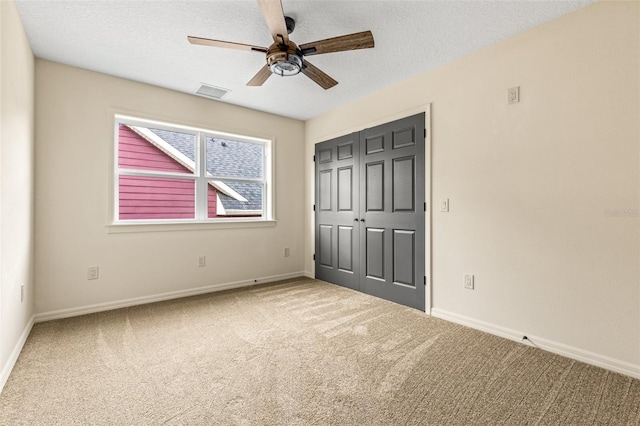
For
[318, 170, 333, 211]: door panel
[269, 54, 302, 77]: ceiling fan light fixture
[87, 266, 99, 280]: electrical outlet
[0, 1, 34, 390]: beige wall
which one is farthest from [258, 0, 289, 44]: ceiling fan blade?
[87, 266, 99, 280]: electrical outlet

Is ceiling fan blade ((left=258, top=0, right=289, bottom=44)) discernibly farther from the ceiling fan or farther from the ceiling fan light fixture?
the ceiling fan light fixture

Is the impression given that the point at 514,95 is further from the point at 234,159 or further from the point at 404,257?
the point at 234,159

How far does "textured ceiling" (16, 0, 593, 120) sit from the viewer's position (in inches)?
81.9

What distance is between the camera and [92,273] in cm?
304

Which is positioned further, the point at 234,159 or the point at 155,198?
the point at 234,159

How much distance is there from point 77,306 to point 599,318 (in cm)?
436

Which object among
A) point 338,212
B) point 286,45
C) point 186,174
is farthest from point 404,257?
point 186,174

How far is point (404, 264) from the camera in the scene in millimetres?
3252

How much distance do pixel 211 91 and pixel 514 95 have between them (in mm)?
3069

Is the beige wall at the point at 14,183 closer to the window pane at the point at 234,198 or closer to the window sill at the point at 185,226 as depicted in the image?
the window sill at the point at 185,226

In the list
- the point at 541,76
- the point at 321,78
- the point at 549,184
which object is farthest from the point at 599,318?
the point at 321,78

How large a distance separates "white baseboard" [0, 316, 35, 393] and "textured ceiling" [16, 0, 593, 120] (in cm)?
235

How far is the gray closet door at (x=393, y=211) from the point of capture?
3105 millimetres

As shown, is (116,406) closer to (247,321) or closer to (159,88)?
(247,321)
